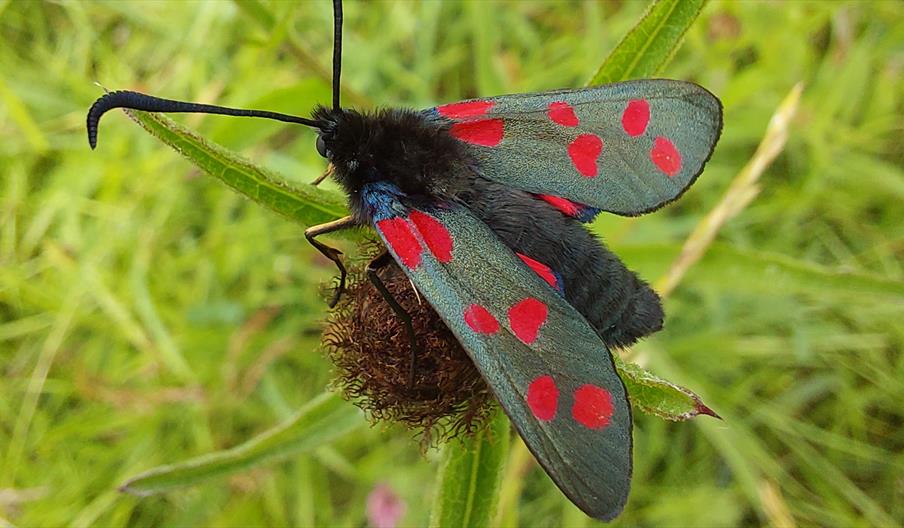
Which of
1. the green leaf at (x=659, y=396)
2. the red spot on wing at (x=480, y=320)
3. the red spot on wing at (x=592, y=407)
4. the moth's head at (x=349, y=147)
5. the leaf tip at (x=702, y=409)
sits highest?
the moth's head at (x=349, y=147)

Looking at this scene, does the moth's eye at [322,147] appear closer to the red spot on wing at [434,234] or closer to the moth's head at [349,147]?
the moth's head at [349,147]

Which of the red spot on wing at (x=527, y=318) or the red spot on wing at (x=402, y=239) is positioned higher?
the red spot on wing at (x=402, y=239)

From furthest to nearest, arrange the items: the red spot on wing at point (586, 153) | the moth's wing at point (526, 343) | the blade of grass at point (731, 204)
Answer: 1. the blade of grass at point (731, 204)
2. the red spot on wing at point (586, 153)
3. the moth's wing at point (526, 343)

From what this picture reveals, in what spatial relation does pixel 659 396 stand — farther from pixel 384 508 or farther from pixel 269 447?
pixel 384 508

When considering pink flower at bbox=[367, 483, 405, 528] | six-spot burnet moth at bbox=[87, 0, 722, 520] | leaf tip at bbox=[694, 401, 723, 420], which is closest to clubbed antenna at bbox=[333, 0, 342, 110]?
six-spot burnet moth at bbox=[87, 0, 722, 520]

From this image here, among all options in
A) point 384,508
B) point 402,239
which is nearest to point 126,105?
point 402,239

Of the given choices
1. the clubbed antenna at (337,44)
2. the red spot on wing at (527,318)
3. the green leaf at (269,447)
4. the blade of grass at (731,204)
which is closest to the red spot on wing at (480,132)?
the clubbed antenna at (337,44)

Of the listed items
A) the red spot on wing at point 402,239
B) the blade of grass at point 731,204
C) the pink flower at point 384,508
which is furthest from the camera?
the pink flower at point 384,508

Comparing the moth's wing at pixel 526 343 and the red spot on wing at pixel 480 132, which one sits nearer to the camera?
the moth's wing at pixel 526 343
